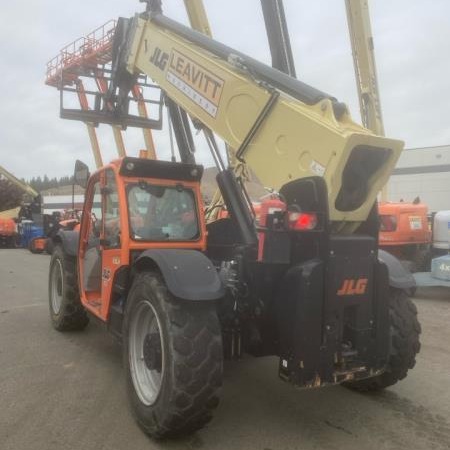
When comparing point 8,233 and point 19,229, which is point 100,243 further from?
point 8,233

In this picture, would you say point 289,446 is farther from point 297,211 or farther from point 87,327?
point 87,327

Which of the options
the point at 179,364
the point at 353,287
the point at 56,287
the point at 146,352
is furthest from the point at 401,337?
the point at 56,287

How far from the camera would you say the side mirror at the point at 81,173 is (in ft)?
17.8

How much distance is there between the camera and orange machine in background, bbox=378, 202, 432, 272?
10508 millimetres

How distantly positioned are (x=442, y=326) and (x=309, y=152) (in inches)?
199

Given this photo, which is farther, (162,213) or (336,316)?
(162,213)

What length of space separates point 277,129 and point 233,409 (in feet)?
7.42

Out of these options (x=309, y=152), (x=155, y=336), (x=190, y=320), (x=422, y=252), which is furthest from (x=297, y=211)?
(x=422, y=252)

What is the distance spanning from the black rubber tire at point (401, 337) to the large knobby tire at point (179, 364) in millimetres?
1558

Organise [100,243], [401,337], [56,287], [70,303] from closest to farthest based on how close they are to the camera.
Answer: [401,337], [100,243], [70,303], [56,287]

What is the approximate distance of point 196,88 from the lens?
4.51 m

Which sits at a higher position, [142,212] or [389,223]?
[142,212]

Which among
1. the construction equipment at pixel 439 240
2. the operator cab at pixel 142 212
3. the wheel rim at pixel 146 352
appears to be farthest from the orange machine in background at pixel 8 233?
the wheel rim at pixel 146 352

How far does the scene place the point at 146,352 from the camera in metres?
3.99
